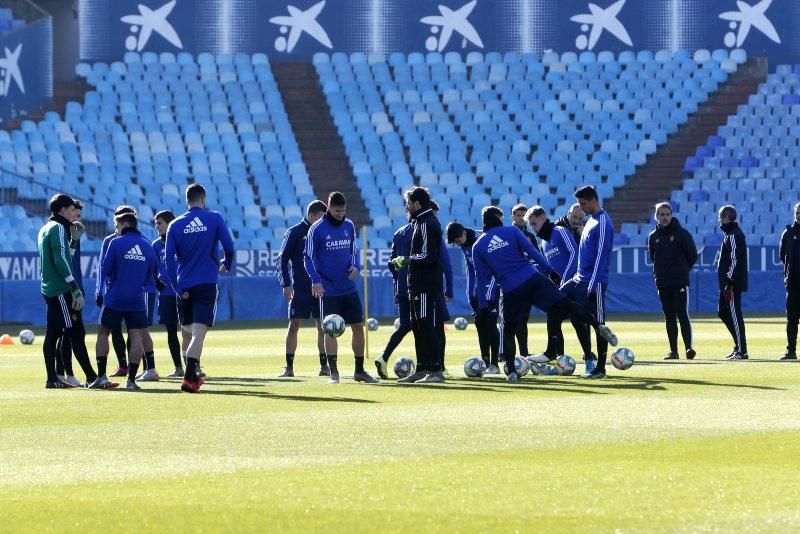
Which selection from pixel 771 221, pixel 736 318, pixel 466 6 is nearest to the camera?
pixel 736 318

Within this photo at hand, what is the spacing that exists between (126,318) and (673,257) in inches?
304

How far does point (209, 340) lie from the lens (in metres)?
26.4

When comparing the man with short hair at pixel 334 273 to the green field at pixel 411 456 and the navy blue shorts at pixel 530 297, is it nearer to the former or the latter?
the green field at pixel 411 456

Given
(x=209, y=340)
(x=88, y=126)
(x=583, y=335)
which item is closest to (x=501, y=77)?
(x=88, y=126)

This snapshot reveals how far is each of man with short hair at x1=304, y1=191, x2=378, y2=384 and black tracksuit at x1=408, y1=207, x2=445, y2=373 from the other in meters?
0.56

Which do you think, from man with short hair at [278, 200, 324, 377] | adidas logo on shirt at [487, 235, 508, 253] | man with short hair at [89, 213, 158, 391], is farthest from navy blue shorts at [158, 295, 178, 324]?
adidas logo on shirt at [487, 235, 508, 253]

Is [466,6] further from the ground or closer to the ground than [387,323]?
further from the ground

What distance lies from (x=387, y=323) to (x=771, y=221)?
14771 mm

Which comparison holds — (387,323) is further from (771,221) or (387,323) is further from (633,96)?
(633,96)

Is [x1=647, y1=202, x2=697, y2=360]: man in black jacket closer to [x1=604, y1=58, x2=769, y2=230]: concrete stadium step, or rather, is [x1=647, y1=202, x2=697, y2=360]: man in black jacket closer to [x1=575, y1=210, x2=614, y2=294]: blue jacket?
[x1=575, y1=210, x2=614, y2=294]: blue jacket

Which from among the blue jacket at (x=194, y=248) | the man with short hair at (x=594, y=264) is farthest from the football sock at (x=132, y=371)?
the man with short hair at (x=594, y=264)

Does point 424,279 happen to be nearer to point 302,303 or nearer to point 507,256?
point 507,256

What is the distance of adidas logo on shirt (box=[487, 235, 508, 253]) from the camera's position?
16.0 metres

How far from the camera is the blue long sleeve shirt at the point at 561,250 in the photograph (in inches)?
704
